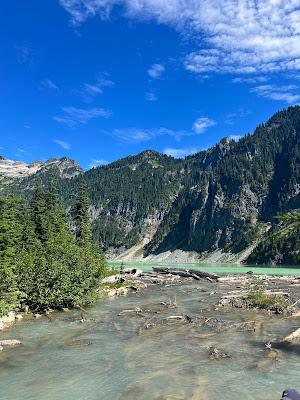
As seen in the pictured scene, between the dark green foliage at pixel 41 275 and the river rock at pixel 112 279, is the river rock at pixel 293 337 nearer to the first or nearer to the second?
the dark green foliage at pixel 41 275

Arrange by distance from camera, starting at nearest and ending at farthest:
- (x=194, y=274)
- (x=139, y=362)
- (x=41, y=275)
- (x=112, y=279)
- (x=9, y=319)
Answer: (x=139, y=362)
(x=9, y=319)
(x=41, y=275)
(x=112, y=279)
(x=194, y=274)

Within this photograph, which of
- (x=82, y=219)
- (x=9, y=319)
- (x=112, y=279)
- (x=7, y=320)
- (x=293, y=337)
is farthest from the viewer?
(x=82, y=219)

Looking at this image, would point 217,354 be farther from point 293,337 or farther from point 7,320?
point 7,320

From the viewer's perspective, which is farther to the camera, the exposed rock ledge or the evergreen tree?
the evergreen tree

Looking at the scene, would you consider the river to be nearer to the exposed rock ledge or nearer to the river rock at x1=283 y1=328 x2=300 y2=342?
the exposed rock ledge

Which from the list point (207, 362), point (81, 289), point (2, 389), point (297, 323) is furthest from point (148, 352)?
point (81, 289)

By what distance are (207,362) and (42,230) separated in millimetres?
48909

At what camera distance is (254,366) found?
2009 centimetres

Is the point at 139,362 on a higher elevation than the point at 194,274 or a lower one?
lower

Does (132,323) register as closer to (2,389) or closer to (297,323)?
(297,323)

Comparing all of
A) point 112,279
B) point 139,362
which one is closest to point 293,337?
point 139,362

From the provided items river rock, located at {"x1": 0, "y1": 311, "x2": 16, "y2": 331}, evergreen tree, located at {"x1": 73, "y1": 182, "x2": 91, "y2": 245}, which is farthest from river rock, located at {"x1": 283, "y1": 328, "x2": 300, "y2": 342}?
evergreen tree, located at {"x1": 73, "y1": 182, "x2": 91, "y2": 245}

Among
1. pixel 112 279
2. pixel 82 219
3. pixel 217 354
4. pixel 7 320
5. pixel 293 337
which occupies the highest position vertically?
pixel 82 219

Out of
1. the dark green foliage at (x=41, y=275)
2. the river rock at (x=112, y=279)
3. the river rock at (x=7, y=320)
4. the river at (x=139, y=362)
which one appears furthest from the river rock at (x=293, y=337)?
the river rock at (x=112, y=279)
